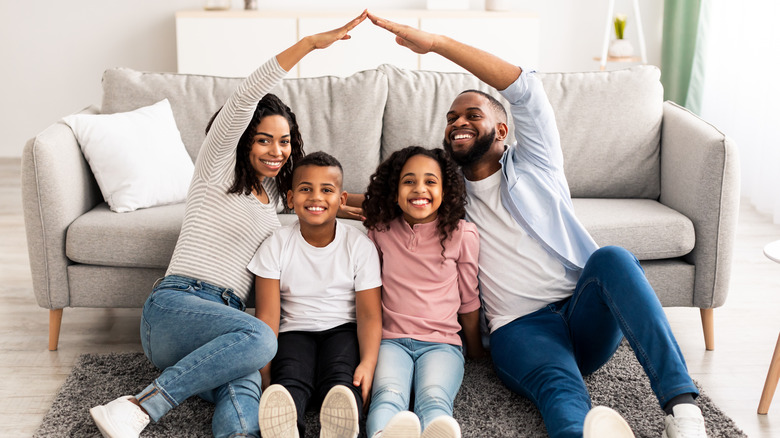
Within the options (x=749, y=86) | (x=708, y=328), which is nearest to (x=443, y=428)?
(x=708, y=328)

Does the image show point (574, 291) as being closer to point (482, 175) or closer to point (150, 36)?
point (482, 175)

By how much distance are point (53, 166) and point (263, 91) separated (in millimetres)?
776

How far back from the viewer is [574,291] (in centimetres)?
187

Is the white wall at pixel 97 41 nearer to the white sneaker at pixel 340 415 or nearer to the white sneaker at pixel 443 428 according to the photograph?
the white sneaker at pixel 340 415

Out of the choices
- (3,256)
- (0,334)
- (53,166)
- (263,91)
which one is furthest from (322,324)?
(3,256)

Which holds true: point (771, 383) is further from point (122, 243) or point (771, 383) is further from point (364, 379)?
point (122, 243)

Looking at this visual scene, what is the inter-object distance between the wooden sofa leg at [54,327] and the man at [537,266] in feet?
4.17

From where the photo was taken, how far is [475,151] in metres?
2.00

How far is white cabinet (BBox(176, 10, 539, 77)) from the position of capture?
4.36 meters

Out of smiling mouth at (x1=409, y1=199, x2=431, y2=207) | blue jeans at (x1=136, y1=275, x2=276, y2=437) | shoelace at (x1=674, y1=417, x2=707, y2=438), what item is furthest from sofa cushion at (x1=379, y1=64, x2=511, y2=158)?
shoelace at (x1=674, y1=417, x2=707, y2=438)

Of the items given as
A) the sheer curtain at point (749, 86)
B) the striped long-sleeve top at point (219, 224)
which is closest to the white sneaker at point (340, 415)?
the striped long-sleeve top at point (219, 224)

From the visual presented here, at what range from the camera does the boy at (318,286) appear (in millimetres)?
1851

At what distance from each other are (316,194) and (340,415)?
58cm

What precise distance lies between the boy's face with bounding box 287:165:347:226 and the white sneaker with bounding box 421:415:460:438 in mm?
639
